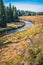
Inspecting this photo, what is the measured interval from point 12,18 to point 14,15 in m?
11.1

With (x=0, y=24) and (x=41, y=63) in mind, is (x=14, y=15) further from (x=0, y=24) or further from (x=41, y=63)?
(x=41, y=63)

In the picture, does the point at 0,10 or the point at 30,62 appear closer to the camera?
the point at 30,62

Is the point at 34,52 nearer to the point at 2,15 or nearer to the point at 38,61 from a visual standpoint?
the point at 38,61

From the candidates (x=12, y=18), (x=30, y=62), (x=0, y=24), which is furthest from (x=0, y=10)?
(x=30, y=62)

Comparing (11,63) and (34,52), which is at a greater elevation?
(34,52)

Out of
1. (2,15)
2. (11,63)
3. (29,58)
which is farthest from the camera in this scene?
(2,15)

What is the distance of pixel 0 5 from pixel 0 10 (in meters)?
5.26

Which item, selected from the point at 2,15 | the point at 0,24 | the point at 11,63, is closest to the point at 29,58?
the point at 11,63

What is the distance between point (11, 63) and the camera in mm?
37031

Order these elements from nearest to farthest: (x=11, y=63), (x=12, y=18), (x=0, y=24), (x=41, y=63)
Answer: (x=41, y=63) < (x=11, y=63) < (x=0, y=24) < (x=12, y=18)

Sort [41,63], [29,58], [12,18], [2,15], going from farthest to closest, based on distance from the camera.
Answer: [12,18]
[2,15]
[29,58]
[41,63]

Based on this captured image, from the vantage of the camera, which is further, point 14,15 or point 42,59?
point 14,15

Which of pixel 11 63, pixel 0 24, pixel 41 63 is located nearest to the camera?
pixel 41 63

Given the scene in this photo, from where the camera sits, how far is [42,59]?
2694 centimetres
